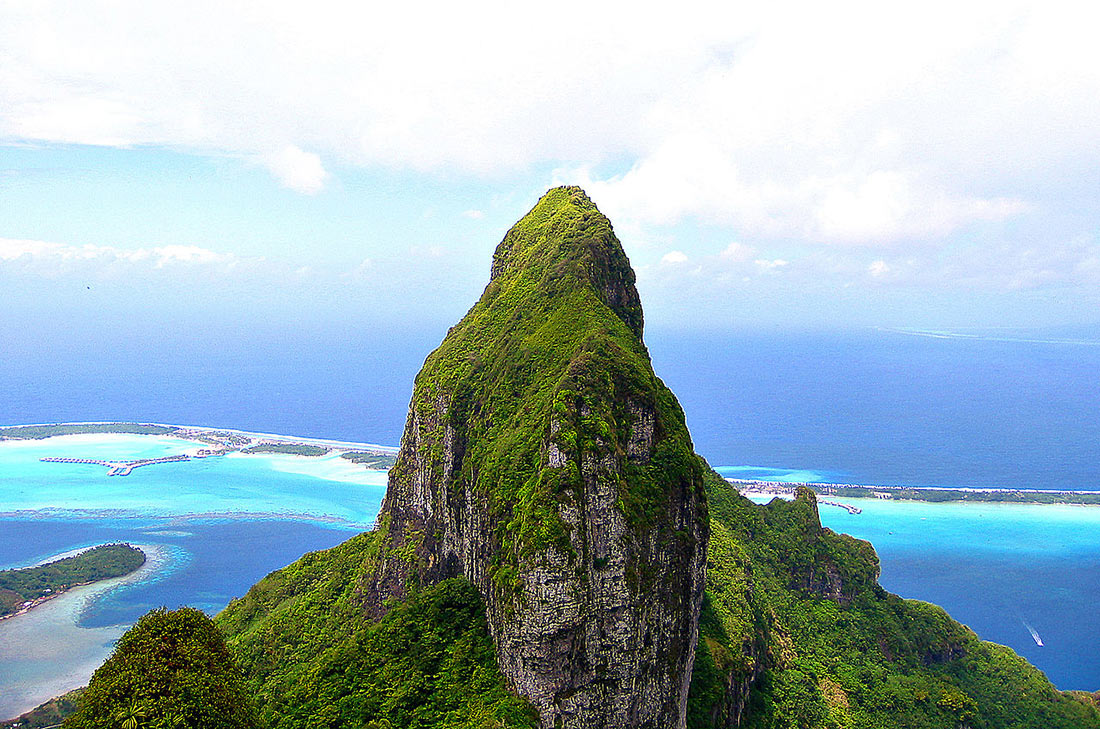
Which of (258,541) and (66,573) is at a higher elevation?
(258,541)

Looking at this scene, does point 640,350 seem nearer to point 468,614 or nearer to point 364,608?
point 468,614

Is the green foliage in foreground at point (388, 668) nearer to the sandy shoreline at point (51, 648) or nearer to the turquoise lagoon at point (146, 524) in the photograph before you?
the sandy shoreline at point (51, 648)

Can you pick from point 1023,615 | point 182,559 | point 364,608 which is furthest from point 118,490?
point 1023,615

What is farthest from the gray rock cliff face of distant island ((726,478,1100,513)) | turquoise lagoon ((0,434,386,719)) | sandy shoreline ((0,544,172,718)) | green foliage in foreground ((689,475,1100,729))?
distant island ((726,478,1100,513))

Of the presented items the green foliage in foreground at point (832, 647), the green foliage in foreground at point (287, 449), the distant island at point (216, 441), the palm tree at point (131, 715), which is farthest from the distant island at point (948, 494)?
the palm tree at point (131, 715)

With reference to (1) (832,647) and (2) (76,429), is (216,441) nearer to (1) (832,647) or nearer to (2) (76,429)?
(2) (76,429)

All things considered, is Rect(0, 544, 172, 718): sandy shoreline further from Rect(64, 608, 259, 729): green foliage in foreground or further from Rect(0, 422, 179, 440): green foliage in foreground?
Rect(0, 422, 179, 440): green foliage in foreground

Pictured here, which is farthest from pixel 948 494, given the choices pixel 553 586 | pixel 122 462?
pixel 122 462
